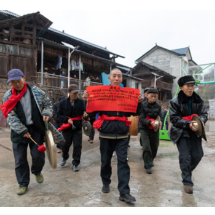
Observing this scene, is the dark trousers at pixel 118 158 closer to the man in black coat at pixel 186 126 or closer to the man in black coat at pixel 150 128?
the man in black coat at pixel 186 126

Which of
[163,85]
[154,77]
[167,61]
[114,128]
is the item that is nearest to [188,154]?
[114,128]

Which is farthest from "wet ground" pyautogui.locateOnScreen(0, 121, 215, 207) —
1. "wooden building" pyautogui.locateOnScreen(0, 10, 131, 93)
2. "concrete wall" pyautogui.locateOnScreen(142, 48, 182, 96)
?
"concrete wall" pyautogui.locateOnScreen(142, 48, 182, 96)

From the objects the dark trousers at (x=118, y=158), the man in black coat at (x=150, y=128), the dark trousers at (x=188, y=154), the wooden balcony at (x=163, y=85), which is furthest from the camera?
the wooden balcony at (x=163, y=85)

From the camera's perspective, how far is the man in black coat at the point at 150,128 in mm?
4270

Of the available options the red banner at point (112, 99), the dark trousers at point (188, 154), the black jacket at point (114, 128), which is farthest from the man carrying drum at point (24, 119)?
the dark trousers at point (188, 154)

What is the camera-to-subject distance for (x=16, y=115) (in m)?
3.12

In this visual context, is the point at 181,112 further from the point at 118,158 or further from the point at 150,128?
the point at 118,158

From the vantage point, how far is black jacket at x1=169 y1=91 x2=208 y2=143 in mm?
3330

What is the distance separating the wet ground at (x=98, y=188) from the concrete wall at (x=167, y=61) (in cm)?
3129

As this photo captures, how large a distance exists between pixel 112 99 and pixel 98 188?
1479 millimetres

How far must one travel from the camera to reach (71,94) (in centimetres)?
442

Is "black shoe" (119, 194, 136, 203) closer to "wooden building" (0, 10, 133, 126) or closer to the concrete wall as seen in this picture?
"wooden building" (0, 10, 133, 126)

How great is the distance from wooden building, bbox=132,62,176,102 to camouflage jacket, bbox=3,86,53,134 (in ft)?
85.9

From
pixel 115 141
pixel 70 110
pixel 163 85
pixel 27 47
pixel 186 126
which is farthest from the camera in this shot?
pixel 163 85
